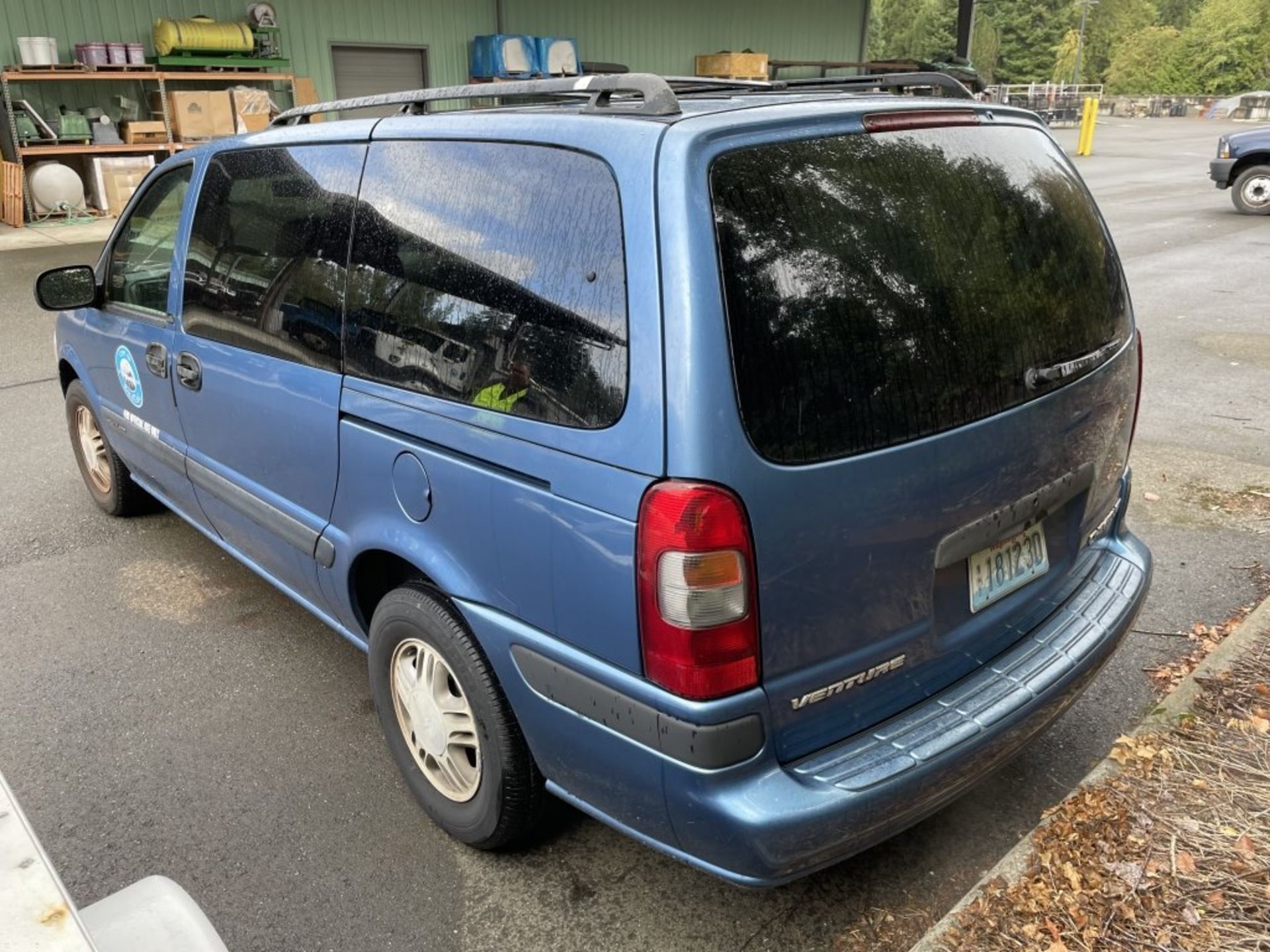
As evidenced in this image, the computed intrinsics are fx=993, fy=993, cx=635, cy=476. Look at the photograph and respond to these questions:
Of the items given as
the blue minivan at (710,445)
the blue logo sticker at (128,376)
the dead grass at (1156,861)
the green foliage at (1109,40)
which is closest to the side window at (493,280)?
the blue minivan at (710,445)

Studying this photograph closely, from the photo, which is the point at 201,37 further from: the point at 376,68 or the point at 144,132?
the point at 376,68

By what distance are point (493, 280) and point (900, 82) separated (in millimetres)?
1446

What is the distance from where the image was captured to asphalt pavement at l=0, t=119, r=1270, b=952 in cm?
246

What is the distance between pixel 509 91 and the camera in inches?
106

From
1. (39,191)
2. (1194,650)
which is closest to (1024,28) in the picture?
(39,191)

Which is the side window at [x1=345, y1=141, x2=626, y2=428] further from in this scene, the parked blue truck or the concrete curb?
the parked blue truck

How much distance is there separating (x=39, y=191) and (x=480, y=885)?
1541 centimetres

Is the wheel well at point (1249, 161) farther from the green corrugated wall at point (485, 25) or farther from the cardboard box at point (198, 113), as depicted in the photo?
the cardboard box at point (198, 113)

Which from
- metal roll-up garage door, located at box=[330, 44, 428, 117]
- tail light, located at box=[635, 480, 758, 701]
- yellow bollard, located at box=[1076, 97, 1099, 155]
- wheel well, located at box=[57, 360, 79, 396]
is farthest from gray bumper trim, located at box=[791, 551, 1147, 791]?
yellow bollard, located at box=[1076, 97, 1099, 155]

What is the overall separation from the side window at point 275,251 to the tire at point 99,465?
57.8 inches

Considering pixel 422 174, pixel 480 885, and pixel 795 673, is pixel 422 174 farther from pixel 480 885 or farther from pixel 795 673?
pixel 480 885

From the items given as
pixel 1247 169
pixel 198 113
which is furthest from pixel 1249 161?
pixel 198 113

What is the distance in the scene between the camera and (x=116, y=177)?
14.7 metres

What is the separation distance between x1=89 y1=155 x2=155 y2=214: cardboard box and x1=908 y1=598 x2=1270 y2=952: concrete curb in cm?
1523
